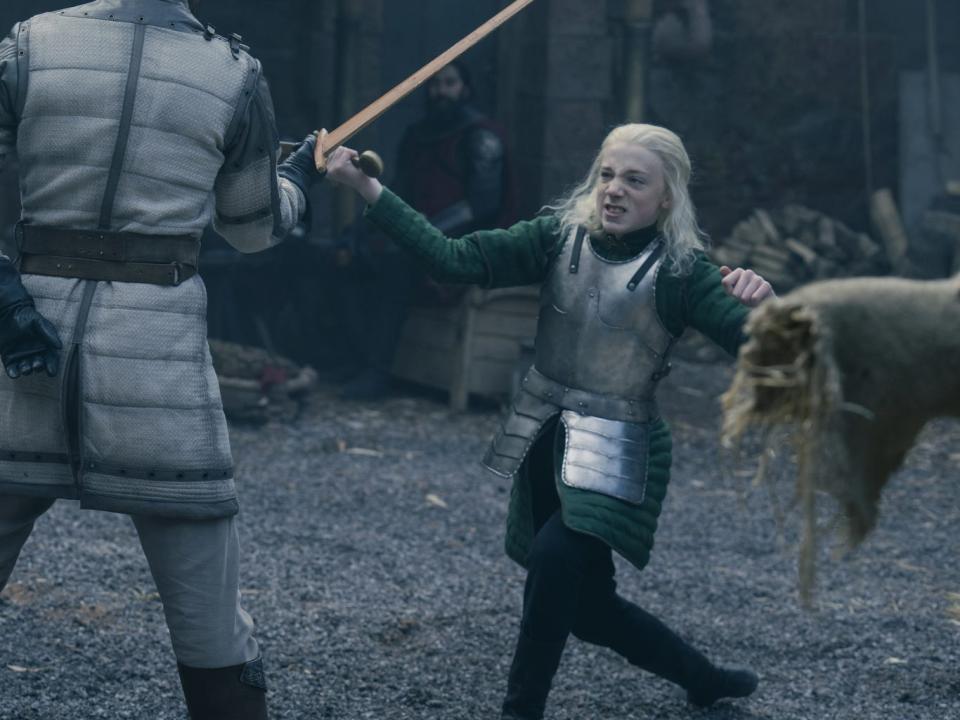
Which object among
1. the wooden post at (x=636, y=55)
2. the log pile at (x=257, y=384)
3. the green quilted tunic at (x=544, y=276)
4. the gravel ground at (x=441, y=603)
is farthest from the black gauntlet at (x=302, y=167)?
the wooden post at (x=636, y=55)

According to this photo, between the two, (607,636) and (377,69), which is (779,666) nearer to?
(607,636)

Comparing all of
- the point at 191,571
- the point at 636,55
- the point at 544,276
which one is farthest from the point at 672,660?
the point at 636,55

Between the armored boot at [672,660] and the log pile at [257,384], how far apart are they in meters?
3.66

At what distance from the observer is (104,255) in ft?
9.46

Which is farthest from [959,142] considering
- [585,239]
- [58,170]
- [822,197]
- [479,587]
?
[58,170]

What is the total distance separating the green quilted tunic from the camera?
3438mm

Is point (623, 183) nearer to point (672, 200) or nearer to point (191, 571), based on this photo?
point (672, 200)

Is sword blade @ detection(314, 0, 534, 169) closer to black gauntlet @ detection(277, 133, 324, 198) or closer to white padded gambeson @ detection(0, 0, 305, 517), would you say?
black gauntlet @ detection(277, 133, 324, 198)

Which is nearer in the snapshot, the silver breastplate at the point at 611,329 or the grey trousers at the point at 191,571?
the grey trousers at the point at 191,571

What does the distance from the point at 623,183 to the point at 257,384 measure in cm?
398

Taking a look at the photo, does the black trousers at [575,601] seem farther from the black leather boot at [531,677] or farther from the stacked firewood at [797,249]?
the stacked firewood at [797,249]

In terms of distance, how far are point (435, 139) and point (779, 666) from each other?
13.7 ft

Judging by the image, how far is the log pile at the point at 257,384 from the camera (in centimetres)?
717

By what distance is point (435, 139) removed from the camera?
25.7 ft
